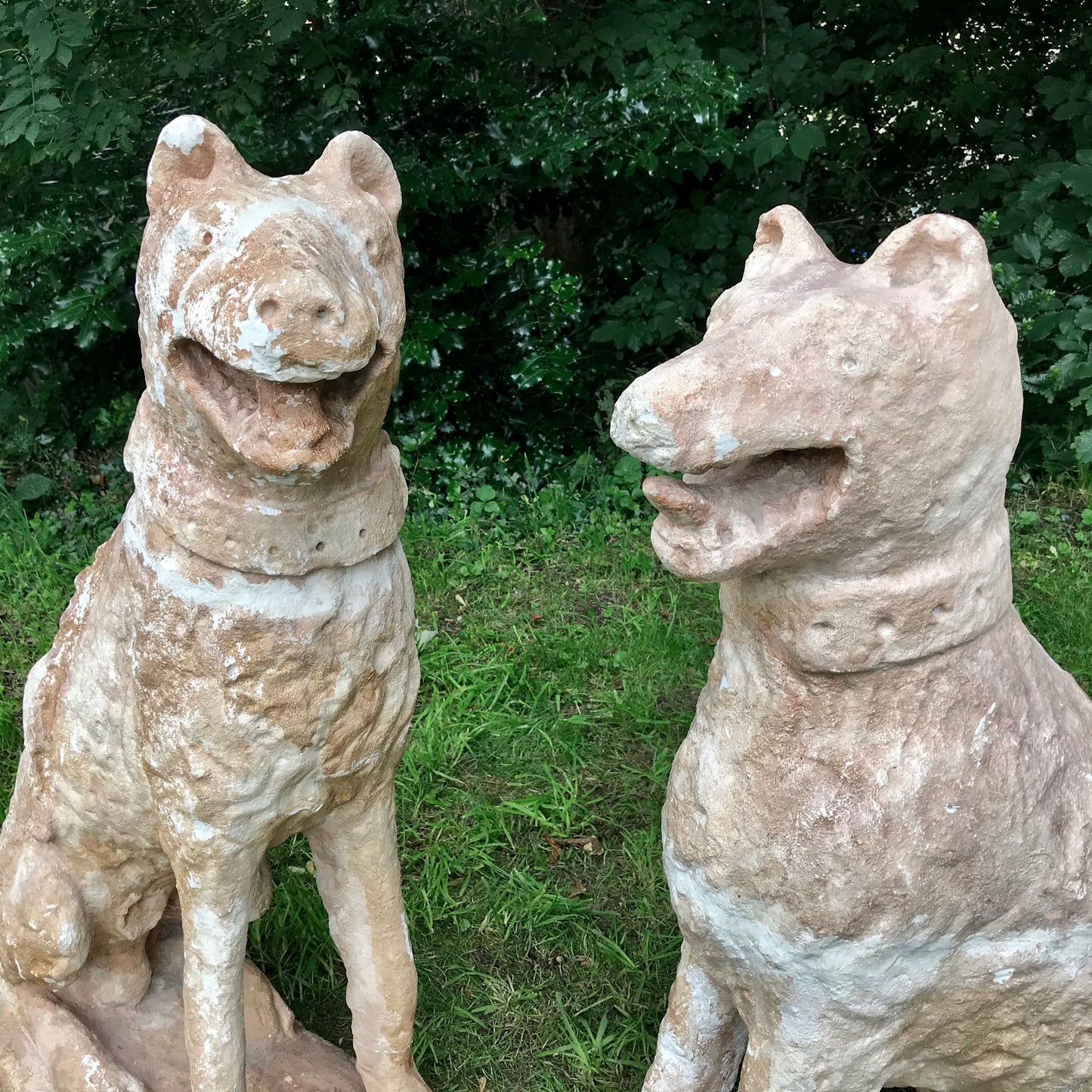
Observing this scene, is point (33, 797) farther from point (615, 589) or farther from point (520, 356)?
point (520, 356)

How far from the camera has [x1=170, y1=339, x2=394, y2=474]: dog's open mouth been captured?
1.54m

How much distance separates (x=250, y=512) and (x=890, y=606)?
2.79 ft

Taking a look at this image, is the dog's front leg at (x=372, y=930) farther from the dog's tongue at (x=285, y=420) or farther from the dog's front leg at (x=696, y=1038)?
the dog's tongue at (x=285, y=420)

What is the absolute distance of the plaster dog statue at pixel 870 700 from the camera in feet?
4.57

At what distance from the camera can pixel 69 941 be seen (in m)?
2.07

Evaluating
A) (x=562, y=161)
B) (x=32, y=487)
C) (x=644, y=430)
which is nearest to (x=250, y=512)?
(x=644, y=430)

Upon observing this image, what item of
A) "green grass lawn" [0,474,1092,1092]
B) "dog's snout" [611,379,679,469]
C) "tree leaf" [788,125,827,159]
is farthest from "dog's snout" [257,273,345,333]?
"tree leaf" [788,125,827,159]

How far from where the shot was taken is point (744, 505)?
58.8 inches

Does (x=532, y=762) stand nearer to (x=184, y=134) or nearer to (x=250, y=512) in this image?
(x=250, y=512)

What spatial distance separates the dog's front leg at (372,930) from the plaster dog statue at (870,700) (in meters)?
0.54

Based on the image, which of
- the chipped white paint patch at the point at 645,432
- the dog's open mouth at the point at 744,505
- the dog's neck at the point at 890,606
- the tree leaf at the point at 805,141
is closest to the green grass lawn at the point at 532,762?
the tree leaf at the point at 805,141

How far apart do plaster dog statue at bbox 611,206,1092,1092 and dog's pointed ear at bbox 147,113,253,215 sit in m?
0.66

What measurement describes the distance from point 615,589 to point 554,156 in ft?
4.88

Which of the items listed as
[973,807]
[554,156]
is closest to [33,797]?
[973,807]
